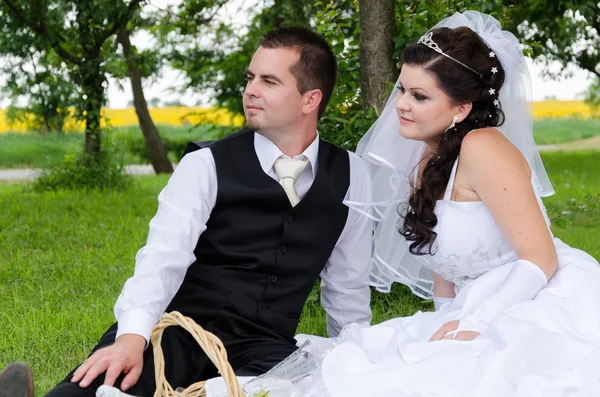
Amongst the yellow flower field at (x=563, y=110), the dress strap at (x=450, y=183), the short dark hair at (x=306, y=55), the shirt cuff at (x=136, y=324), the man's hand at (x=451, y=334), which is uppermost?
the short dark hair at (x=306, y=55)

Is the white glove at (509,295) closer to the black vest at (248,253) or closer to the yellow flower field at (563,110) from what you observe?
the black vest at (248,253)

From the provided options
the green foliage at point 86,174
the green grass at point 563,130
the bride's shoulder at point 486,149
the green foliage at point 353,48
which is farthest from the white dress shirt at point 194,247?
the green grass at point 563,130

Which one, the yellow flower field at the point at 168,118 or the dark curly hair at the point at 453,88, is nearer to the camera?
the dark curly hair at the point at 453,88

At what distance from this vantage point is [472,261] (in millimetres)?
2828

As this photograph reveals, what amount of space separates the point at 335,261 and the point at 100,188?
7.14 meters

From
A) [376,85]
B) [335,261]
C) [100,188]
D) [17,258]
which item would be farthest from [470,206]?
[100,188]

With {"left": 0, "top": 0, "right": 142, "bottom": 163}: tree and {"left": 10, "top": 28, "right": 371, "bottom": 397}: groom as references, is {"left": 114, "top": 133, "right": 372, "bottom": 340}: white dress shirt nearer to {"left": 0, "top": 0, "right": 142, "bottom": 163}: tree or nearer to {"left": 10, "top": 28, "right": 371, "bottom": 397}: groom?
{"left": 10, "top": 28, "right": 371, "bottom": 397}: groom

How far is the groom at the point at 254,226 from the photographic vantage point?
2930 millimetres

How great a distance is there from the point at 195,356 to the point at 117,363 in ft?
1.66

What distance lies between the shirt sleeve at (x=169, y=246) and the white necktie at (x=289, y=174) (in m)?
0.26

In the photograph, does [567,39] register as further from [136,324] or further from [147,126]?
[136,324]

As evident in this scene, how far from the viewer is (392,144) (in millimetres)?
3266

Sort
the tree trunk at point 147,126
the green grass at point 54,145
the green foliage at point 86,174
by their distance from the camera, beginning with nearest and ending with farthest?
the green foliage at point 86,174, the green grass at point 54,145, the tree trunk at point 147,126

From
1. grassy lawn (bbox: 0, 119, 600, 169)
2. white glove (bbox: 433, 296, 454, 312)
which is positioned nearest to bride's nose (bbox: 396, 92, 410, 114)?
white glove (bbox: 433, 296, 454, 312)
